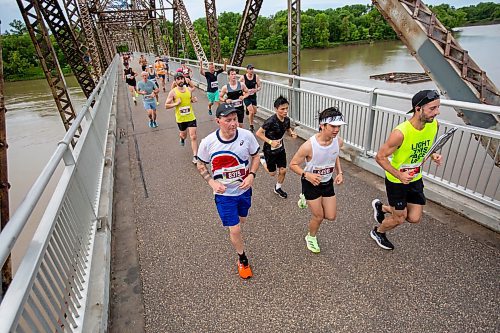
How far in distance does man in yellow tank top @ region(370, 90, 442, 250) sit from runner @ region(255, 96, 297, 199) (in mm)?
1629

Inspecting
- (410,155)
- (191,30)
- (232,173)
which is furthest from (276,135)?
(191,30)

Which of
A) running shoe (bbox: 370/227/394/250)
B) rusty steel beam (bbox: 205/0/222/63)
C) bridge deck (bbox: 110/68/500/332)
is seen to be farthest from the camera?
rusty steel beam (bbox: 205/0/222/63)

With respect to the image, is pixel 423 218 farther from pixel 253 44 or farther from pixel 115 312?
pixel 253 44

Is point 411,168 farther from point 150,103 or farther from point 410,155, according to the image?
point 150,103

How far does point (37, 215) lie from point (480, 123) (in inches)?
489

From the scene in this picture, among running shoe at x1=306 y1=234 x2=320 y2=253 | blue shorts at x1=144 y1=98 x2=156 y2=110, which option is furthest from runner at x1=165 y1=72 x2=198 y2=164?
running shoe at x1=306 y1=234 x2=320 y2=253

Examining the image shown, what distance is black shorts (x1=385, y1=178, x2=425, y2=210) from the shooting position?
3.24 m

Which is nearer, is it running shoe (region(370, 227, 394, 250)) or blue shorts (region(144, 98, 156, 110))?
running shoe (region(370, 227, 394, 250))

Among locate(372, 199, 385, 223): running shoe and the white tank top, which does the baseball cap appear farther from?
locate(372, 199, 385, 223): running shoe

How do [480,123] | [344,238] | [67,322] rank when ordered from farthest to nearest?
[480,123] → [344,238] → [67,322]

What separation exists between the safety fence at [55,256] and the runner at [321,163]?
2278 mm

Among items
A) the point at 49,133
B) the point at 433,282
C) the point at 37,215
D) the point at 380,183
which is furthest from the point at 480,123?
the point at 49,133

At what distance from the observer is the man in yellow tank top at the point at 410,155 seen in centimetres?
288

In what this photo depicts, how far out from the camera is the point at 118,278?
133 inches
